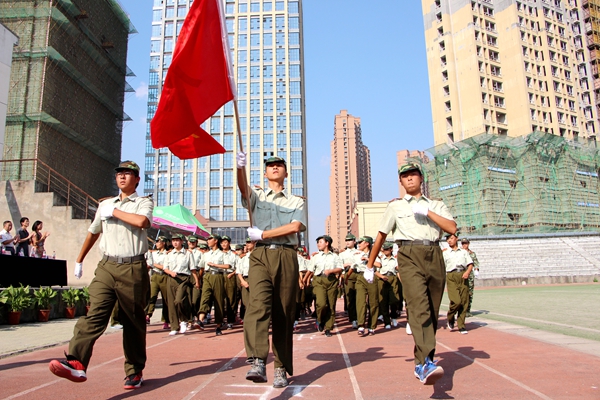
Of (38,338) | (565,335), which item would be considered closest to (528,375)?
(565,335)

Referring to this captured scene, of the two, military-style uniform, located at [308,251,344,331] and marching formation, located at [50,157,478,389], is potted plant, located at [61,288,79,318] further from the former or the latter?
marching formation, located at [50,157,478,389]

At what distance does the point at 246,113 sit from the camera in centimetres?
7631

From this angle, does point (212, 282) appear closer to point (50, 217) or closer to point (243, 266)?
point (243, 266)

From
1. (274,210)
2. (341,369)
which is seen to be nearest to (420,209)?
(274,210)

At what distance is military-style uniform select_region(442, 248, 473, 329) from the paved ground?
69 cm

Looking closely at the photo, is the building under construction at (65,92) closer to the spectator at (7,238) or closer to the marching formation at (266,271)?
the spectator at (7,238)

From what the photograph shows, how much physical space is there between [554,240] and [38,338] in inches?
1758

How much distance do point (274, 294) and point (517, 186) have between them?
5341 cm

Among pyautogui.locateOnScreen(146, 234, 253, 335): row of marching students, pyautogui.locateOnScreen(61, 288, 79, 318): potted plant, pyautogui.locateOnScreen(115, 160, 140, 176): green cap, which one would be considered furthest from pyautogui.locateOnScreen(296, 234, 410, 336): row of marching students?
pyautogui.locateOnScreen(61, 288, 79, 318): potted plant

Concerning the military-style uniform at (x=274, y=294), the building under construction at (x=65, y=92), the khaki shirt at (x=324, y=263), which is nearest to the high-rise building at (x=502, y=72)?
the building under construction at (x=65, y=92)

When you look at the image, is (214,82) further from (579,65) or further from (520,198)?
(579,65)

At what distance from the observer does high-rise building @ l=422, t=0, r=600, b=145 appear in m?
59.9

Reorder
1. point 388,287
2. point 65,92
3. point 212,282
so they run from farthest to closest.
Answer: point 65,92
point 388,287
point 212,282

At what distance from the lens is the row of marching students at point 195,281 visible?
10156 millimetres
